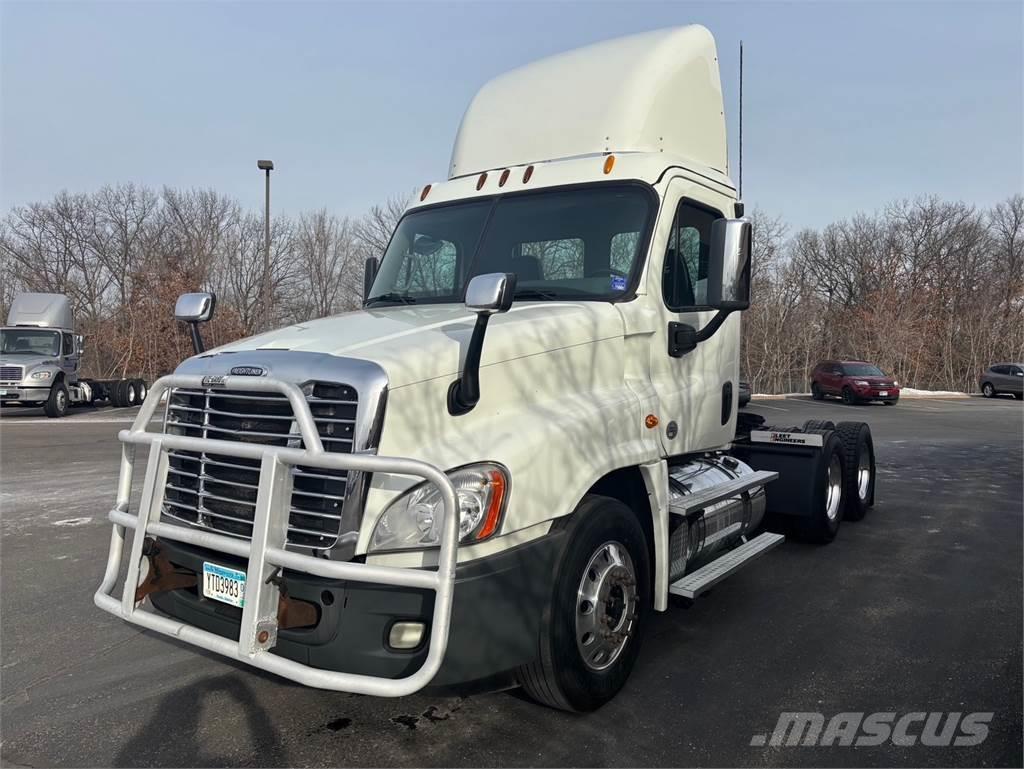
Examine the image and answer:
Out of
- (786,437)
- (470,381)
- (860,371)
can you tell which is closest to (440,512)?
(470,381)

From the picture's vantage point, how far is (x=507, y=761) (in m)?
3.17

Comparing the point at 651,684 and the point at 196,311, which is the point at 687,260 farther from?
the point at 196,311

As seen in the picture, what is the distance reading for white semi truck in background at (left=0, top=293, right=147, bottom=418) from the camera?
19.7 meters

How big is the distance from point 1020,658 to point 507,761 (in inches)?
124

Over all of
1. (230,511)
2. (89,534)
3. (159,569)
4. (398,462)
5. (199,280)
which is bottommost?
(89,534)

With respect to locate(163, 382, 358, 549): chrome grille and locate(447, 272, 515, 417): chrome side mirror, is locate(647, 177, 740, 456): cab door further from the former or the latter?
locate(163, 382, 358, 549): chrome grille

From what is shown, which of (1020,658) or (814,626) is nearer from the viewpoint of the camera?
(1020,658)

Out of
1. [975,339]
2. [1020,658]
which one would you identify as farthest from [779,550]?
[975,339]

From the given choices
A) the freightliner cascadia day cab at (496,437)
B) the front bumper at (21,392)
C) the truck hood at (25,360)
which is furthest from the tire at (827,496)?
the truck hood at (25,360)

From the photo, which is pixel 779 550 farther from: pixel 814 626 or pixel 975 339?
pixel 975 339

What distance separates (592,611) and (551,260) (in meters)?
2.06

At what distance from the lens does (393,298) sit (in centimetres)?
491

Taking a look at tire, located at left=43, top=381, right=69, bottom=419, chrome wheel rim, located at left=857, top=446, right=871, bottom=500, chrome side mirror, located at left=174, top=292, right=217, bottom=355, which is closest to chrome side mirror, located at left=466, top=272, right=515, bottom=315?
chrome side mirror, located at left=174, top=292, right=217, bottom=355

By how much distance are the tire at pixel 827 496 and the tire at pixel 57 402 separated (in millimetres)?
20363
